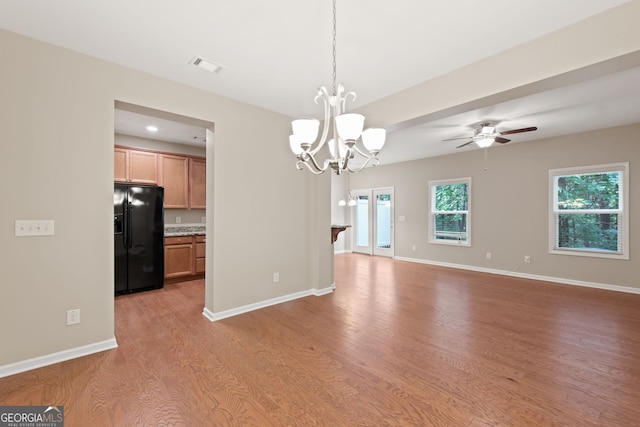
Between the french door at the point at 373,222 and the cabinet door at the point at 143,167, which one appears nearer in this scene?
the cabinet door at the point at 143,167

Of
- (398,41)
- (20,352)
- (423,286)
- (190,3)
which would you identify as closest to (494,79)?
(398,41)

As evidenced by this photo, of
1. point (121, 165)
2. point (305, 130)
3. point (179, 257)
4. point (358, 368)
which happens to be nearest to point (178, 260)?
point (179, 257)

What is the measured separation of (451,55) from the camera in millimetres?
2400

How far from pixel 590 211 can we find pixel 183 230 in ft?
23.2

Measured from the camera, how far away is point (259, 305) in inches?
143

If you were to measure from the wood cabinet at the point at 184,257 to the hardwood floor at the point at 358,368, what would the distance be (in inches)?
37.4

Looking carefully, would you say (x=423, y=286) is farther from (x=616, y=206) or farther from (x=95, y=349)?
(x=95, y=349)

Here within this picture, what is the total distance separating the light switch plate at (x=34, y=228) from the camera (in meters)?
2.18

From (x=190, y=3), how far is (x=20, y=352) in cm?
289

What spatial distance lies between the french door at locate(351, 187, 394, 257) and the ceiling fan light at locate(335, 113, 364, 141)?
618cm

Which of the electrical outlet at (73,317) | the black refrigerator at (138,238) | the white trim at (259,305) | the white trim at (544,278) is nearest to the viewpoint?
the electrical outlet at (73,317)

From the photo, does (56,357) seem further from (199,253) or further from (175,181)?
(175,181)

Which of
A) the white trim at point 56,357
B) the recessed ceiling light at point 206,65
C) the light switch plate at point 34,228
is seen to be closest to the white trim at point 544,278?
the recessed ceiling light at point 206,65

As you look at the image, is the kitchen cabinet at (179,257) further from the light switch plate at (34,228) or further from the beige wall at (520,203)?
the beige wall at (520,203)
